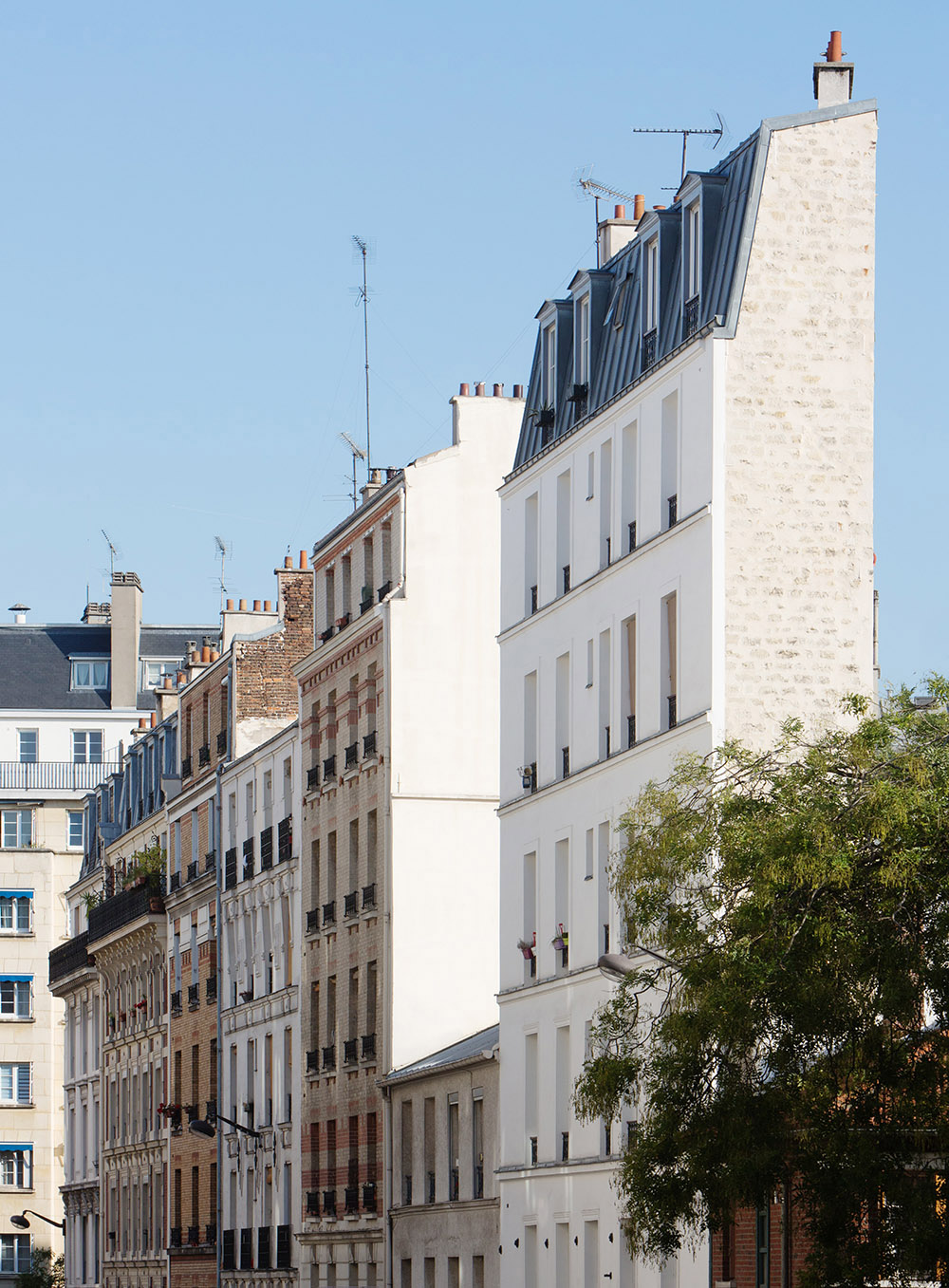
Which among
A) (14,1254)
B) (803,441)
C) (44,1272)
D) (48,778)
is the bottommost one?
(44,1272)

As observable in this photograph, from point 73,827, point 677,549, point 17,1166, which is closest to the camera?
point 677,549

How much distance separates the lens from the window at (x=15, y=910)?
362 ft

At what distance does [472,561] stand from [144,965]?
31.1 m

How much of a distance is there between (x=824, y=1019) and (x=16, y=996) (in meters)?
84.9

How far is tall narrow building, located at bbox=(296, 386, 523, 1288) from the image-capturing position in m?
61.1

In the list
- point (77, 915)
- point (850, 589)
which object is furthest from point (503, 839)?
point (77, 915)

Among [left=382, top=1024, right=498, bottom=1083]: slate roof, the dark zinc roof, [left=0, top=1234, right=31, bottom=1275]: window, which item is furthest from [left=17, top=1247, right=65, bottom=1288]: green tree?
the dark zinc roof

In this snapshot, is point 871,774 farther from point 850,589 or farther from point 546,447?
point 546,447

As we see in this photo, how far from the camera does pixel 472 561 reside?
63094mm

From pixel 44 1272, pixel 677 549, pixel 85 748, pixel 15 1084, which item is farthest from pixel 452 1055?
pixel 85 748

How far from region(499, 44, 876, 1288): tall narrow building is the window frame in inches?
2465

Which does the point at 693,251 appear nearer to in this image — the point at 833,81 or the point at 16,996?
the point at 833,81

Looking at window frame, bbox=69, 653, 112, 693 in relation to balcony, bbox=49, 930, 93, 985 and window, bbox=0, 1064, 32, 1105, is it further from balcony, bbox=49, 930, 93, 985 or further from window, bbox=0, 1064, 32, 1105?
window, bbox=0, 1064, 32, 1105

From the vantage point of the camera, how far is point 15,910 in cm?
11038
